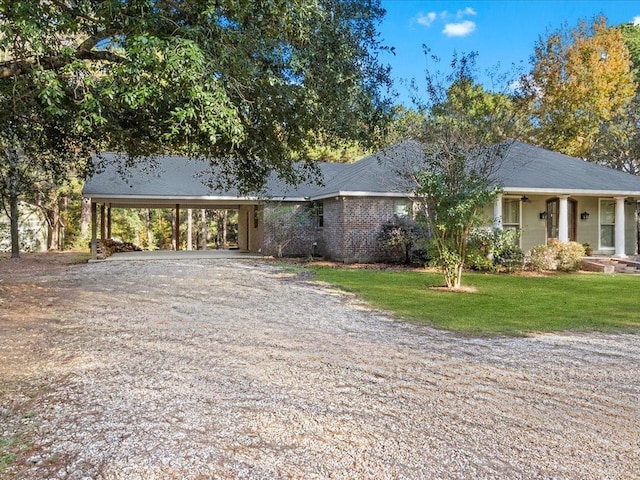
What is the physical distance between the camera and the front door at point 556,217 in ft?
61.3

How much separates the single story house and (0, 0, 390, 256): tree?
723 cm

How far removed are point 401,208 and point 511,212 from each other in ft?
13.6

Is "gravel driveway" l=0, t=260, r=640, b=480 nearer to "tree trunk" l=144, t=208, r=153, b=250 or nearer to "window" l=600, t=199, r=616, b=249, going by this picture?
"window" l=600, t=199, r=616, b=249

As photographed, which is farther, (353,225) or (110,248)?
(110,248)

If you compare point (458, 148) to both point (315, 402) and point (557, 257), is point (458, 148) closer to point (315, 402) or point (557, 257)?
point (557, 257)

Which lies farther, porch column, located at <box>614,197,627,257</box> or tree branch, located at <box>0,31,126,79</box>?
porch column, located at <box>614,197,627,257</box>

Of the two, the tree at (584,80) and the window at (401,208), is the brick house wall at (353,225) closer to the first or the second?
the window at (401,208)

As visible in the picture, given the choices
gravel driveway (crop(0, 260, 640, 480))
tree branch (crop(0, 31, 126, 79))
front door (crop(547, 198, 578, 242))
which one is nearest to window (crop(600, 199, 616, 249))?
front door (crop(547, 198, 578, 242))

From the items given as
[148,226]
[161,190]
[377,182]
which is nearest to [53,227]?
[148,226]

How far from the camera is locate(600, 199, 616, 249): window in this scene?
18.9 metres

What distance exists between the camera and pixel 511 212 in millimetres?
18438

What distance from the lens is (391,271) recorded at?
15.5 metres

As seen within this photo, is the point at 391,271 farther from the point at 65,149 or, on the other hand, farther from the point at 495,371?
the point at 495,371

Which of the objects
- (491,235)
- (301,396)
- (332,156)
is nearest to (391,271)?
(491,235)
